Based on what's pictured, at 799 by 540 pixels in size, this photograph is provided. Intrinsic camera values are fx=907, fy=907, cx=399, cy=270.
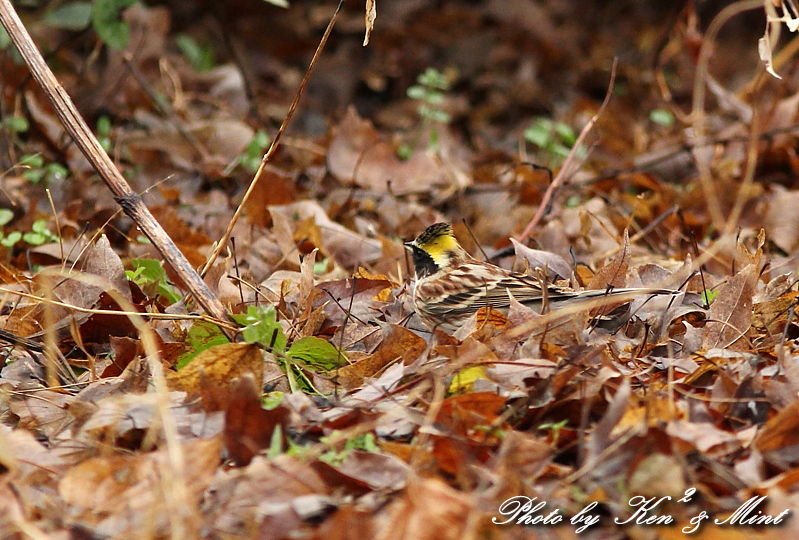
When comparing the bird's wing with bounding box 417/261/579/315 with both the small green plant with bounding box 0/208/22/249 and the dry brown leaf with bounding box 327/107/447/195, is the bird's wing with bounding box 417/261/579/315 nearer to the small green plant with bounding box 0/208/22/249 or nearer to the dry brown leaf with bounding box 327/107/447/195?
the dry brown leaf with bounding box 327/107/447/195

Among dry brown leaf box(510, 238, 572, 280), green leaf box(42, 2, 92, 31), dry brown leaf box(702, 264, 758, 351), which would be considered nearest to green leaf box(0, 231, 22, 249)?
green leaf box(42, 2, 92, 31)

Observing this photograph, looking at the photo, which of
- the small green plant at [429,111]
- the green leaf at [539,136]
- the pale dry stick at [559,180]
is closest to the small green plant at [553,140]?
the green leaf at [539,136]

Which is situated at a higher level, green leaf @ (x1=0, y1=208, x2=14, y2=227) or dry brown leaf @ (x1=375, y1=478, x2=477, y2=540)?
dry brown leaf @ (x1=375, y1=478, x2=477, y2=540)

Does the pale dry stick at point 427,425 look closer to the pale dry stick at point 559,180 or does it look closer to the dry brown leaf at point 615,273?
the dry brown leaf at point 615,273

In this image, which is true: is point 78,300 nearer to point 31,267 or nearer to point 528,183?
point 31,267

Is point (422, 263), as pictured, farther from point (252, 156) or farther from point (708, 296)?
point (252, 156)
